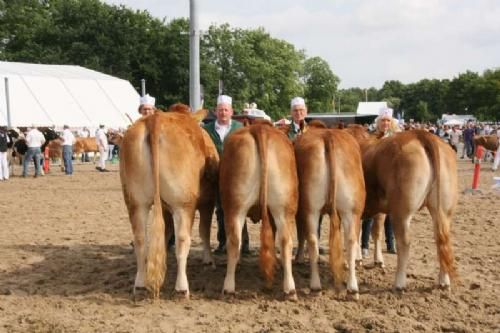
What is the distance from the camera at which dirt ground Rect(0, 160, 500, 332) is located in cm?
551

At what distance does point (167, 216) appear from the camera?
7543mm

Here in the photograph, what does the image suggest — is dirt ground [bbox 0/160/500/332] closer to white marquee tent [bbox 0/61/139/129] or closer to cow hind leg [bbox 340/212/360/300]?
cow hind leg [bbox 340/212/360/300]

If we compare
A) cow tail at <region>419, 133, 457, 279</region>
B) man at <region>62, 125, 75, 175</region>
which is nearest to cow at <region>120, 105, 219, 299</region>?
cow tail at <region>419, 133, 457, 279</region>

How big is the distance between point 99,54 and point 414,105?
104m

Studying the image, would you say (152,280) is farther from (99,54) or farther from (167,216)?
(99,54)

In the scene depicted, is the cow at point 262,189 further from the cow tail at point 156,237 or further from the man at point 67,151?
the man at point 67,151

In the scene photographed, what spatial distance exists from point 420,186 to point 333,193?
879mm

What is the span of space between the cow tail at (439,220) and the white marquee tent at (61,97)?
3011 centimetres

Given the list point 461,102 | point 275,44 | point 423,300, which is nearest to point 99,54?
point 275,44

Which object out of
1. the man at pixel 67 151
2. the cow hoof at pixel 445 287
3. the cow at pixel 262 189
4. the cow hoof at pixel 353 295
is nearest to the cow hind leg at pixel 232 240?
the cow at pixel 262 189

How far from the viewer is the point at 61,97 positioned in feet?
126

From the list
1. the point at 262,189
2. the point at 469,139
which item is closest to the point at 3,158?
the point at 262,189

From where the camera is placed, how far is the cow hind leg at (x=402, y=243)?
635 centimetres

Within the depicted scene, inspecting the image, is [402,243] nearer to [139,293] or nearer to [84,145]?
[139,293]
